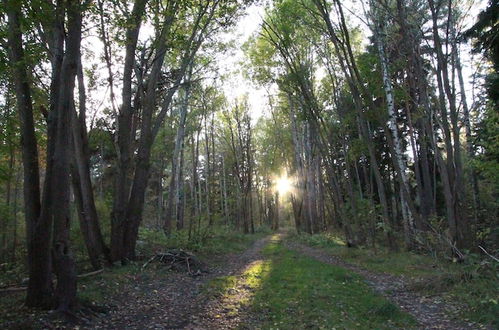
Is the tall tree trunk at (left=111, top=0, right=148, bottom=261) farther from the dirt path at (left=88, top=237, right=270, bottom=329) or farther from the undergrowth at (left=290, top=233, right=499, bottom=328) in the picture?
the undergrowth at (left=290, top=233, right=499, bottom=328)

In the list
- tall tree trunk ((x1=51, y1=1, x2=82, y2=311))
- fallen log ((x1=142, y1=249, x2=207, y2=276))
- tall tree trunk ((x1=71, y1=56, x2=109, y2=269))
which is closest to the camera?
tall tree trunk ((x1=51, y1=1, x2=82, y2=311))

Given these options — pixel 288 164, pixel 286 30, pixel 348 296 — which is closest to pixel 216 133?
pixel 288 164

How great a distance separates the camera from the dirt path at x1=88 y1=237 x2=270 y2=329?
19.7ft

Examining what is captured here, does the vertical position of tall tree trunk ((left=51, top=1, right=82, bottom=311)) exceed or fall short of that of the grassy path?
it exceeds it

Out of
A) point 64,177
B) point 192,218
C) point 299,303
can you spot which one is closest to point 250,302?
point 299,303

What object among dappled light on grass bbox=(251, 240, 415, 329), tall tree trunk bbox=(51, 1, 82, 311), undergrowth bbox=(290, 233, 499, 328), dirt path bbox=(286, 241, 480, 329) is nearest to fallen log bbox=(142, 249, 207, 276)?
dappled light on grass bbox=(251, 240, 415, 329)

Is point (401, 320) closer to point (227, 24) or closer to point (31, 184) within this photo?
point (31, 184)

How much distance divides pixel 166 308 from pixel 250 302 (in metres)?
1.67

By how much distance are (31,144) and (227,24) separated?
768cm

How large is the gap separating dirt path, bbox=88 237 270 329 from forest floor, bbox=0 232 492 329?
0.02 meters

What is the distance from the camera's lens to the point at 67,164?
594 cm

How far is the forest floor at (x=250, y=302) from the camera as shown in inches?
231

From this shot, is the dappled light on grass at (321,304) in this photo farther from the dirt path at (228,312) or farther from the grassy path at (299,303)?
the dirt path at (228,312)

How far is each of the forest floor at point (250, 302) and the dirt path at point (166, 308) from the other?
15mm
